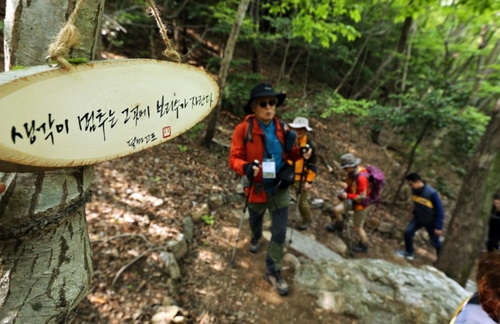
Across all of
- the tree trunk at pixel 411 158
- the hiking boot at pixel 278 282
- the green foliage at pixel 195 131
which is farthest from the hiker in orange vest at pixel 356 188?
the green foliage at pixel 195 131

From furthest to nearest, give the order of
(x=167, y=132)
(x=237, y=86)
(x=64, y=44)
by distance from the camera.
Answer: (x=237, y=86)
(x=167, y=132)
(x=64, y=44)

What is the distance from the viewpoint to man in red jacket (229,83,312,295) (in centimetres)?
300

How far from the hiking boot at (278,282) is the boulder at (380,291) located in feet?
0.95

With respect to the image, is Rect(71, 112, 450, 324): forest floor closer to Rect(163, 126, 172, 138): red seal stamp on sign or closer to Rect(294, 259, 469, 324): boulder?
Rect(294, 259, 469, 324): boulder

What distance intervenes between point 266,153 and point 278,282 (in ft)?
5.94

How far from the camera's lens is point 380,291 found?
11.6 feet

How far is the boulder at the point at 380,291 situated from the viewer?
127 inches

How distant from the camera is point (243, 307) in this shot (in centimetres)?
326

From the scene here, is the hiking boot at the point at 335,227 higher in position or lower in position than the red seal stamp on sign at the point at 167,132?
lower

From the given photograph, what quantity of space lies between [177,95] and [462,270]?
6516mm

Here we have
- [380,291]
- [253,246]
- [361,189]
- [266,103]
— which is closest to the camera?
[266,103]

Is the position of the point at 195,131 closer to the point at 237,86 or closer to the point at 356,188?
the point at 237,86

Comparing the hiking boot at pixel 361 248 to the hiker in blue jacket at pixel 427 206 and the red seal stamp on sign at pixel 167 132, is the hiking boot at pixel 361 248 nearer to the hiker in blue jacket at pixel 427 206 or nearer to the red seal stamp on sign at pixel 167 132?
the hiker in blue jacket at pixel 427 206

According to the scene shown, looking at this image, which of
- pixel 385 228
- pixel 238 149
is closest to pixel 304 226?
pixel 385 228
